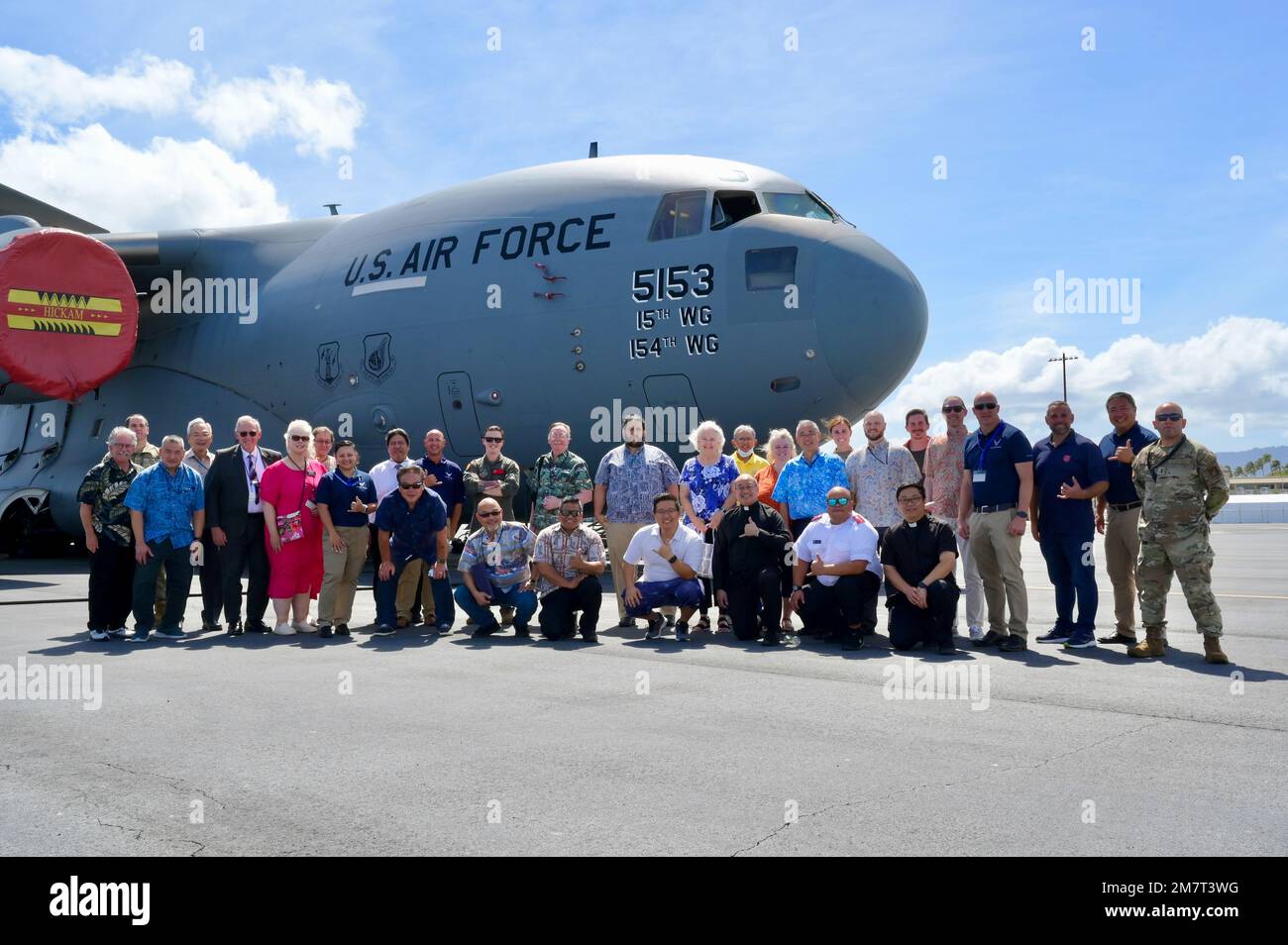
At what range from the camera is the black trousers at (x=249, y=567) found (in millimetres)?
8805

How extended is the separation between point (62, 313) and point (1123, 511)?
13263 mm

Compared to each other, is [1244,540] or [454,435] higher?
[454,435]

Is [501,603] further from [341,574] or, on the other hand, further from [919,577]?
[919,577]

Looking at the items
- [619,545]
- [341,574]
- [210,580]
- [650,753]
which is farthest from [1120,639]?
[210,580]

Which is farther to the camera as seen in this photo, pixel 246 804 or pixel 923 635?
pixel 923 635

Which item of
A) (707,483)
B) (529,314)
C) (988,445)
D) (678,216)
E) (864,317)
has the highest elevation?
(678,216)

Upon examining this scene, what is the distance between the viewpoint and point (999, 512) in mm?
7645

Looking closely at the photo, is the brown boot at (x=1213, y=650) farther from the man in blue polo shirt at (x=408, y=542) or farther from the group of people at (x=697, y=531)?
the man in blue polo shirt at (x=408, y=542)

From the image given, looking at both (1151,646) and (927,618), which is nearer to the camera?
(1151,646)
